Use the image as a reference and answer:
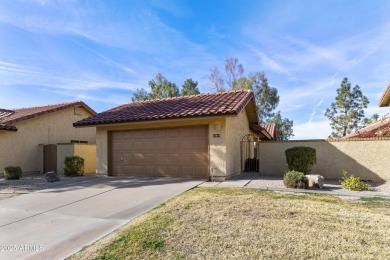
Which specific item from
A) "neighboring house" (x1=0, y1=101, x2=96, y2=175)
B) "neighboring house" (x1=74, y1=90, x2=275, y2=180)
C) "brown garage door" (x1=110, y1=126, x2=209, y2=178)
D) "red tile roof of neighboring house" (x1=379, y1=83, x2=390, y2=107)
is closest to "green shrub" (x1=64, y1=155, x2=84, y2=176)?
"neighboring house" (x1=74, y1=90, x2=275, y2=180)

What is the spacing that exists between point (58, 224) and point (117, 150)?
25.4ft

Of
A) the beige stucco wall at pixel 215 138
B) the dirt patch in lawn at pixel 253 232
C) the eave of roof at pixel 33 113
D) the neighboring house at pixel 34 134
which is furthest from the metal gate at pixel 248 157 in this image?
the eave of roof at pixel 33 113

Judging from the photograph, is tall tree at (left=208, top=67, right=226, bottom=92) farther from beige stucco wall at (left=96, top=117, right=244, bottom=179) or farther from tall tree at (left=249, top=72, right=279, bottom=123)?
beige stucco wall at (left=96, top=117, right=244, bottom=179)

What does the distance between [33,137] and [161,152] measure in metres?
10.3

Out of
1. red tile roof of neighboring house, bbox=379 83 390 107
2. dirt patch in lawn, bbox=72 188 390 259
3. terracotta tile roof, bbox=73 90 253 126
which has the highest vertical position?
red tile roof of neighboring house, bbox=379 83 390 107

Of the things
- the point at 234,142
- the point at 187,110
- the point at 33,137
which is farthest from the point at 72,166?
the point at 234,142

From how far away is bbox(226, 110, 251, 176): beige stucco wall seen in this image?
1158 cm

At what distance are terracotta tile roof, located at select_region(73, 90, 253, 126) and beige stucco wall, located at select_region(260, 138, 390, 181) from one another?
12.3 ft

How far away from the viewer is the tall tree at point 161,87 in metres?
35.1

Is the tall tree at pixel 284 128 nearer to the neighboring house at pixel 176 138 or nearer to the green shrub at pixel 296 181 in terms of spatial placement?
the neighboring house at pixel 176 138

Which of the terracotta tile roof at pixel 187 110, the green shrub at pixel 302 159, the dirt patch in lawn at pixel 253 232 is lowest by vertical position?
the dirt patch in lawn at pixel 253 232

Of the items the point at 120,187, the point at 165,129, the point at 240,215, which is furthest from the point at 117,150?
the point at 240,215

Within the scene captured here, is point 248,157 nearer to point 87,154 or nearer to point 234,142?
point 234,142

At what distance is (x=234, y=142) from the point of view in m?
12.8
